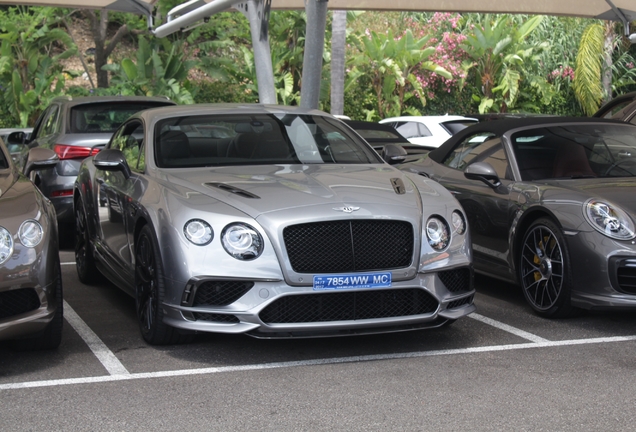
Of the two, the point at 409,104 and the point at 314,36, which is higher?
the point at 314,36

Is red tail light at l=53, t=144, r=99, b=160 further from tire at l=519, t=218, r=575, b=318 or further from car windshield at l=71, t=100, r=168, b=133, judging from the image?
tire at l=519, t=218, r=575, b=318

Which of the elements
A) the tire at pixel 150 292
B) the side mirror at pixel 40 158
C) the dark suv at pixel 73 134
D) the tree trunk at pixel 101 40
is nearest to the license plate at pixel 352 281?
the tire at pixel 150 292

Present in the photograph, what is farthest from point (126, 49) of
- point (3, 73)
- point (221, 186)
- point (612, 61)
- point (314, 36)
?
point (221, 186)

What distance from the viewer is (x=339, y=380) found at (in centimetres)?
504

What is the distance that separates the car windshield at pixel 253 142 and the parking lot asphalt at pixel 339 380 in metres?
1.25

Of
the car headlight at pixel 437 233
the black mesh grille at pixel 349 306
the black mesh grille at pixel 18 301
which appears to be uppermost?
the car headlight at pixel 437 233

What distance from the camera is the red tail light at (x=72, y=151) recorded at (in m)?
9.93

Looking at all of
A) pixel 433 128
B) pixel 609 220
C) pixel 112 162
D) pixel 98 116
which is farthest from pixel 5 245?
pixel 433 128

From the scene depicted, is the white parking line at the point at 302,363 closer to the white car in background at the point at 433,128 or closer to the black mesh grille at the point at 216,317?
the black mesh grille at the point at 216,317

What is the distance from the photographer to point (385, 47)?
27.6 meters

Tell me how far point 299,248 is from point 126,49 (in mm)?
31038

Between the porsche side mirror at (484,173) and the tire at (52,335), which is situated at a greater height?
the porsche side mirror at (484,173)

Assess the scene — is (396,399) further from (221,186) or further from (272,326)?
(221,186)

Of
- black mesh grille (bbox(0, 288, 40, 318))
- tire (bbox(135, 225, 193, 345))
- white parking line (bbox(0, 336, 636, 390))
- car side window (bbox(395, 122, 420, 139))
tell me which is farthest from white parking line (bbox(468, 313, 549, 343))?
car side window (bbox(395, 122, 420, 139))
